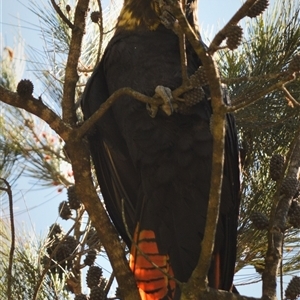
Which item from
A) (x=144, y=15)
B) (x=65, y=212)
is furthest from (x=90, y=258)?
(x=144, y=15)

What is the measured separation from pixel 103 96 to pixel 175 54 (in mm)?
237

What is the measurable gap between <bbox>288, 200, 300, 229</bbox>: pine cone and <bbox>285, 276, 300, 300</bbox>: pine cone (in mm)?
134

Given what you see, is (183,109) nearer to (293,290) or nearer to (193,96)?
(193,96)

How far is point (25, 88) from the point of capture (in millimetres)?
1614

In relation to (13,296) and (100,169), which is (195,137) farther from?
(13,296)

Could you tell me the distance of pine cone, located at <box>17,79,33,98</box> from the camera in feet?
5.28

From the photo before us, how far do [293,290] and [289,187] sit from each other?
0.26 meters

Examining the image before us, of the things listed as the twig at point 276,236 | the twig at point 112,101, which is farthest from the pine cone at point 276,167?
the twig at point 112,101

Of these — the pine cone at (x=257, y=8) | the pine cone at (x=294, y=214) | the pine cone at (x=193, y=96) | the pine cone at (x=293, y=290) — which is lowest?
the pine cone at (x=293, y=290)

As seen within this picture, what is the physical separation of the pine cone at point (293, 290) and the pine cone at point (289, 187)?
0.22 m

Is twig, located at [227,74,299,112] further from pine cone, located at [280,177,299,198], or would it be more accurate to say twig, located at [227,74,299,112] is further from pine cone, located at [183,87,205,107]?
pine cone, located at [280,177,299,198]

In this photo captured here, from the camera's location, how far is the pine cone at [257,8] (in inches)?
51.7

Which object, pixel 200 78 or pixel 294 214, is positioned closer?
pixel 200 78

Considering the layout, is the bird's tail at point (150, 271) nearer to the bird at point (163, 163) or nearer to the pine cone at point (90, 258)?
the bird at point (163, 163)
